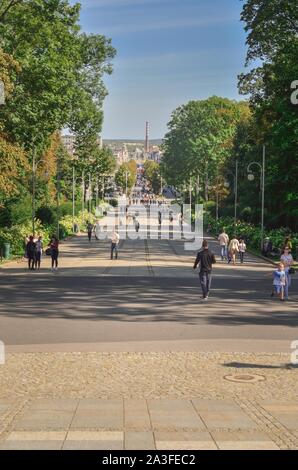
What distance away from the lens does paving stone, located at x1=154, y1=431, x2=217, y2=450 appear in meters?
7.34

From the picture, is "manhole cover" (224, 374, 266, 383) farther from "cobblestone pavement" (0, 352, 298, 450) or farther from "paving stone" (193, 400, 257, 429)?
"paving stone" (193, 400, 257, 429)

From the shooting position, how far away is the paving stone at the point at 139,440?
7309 mm

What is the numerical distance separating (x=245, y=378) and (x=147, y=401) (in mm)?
2290

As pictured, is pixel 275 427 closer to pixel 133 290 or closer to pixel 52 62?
pixel 133 290

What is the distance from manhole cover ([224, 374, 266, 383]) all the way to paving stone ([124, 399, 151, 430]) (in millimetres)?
2129

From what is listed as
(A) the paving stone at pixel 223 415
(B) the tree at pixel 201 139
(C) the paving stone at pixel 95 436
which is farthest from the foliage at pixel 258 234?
(B) the tree at pixel 201 139

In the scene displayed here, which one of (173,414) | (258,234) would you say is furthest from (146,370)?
(258,234)

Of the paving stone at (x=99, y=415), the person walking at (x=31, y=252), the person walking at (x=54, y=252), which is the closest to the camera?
the paving stone at (x=99, y=415)

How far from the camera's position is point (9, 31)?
34594mm

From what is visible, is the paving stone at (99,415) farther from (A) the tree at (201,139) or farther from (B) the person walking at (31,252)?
(A) the tree at (201,139)

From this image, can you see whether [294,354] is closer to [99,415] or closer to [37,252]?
[99,415]

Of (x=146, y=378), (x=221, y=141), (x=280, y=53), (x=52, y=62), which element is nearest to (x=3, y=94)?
(x=52, y=62)

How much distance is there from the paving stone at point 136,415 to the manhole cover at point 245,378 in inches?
83.8
